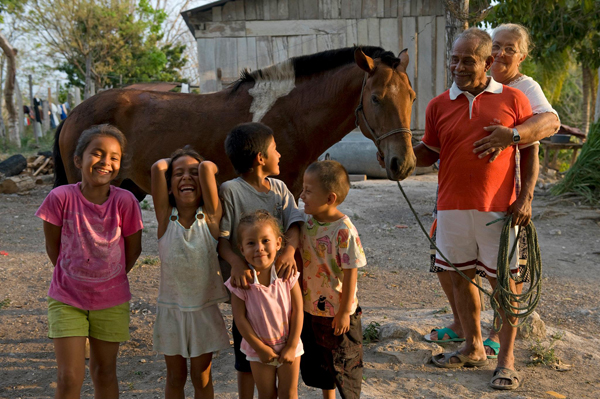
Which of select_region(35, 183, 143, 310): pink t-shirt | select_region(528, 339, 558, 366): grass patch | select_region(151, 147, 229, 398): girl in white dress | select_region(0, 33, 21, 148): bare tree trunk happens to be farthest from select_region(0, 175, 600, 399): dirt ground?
select_region(0, 33, 21, 148): bare tree trunk

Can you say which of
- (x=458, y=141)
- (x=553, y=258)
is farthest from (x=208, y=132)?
(x=553, y=258)

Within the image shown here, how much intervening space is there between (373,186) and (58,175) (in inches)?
274

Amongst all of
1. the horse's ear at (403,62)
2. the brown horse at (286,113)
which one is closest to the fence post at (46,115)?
the brown horse at (286,113)

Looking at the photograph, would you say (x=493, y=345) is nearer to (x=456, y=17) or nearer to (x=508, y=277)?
(x=508, y=277)

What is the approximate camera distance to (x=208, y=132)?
377 cm

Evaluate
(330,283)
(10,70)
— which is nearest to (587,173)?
(330,283)

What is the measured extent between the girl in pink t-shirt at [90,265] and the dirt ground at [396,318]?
71 centimetres

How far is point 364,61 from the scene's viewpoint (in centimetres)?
329

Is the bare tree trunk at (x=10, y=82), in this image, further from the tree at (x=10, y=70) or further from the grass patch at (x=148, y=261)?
the grass patch at (x=148, y=261)

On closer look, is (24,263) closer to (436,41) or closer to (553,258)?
(553,258)

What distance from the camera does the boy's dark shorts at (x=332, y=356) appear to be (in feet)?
7.81

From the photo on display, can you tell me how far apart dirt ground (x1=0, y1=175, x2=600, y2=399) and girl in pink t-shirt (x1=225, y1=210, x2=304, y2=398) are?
0.65 metres

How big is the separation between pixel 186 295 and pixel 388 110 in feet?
5.63

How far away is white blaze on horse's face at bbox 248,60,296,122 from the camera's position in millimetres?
3703
